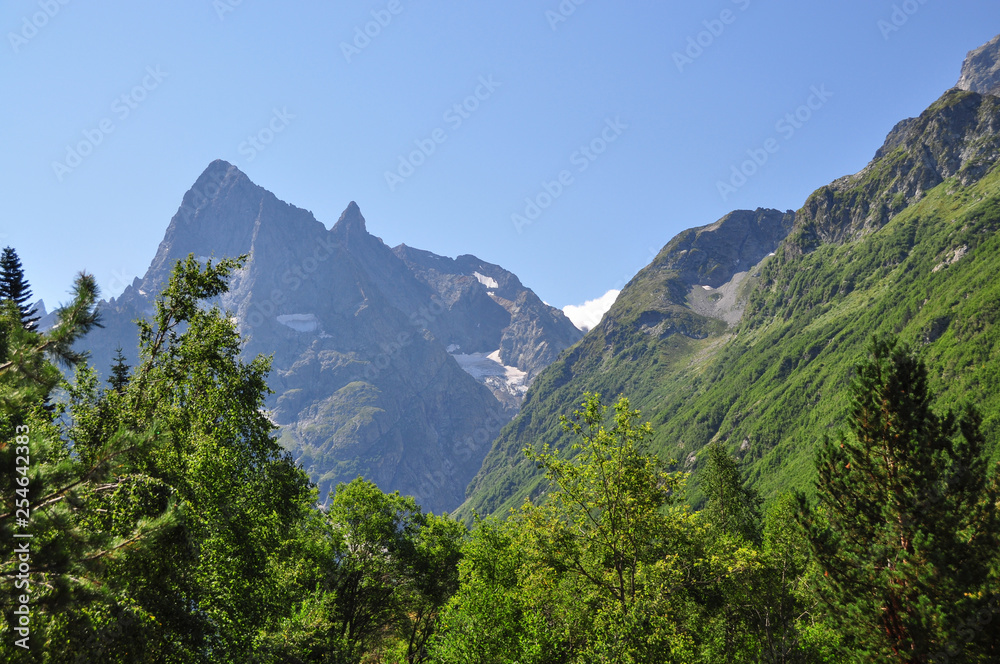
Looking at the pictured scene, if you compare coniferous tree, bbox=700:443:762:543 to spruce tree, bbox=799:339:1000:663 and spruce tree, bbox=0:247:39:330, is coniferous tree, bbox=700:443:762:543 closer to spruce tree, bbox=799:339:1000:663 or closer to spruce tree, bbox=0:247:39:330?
spruce tree, bbox=799:339:1000:663

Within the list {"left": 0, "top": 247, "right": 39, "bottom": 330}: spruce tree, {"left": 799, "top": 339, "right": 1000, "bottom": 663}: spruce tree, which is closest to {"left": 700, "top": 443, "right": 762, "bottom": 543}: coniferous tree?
{"left": 799, "top": 339, "right": 1000, "bottom": 663}: spruce tree

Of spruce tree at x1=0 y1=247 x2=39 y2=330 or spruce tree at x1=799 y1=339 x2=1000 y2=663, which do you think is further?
spruce tree at x1=0 y1=247 x2=39 y2=330

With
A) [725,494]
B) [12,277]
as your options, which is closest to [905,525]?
[725,494]

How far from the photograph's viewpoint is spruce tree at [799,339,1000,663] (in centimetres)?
1833

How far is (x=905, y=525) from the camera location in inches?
797

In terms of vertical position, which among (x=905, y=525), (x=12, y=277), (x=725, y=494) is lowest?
(x=725, y=494)

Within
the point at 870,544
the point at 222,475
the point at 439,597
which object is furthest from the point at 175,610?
the point at 439,597

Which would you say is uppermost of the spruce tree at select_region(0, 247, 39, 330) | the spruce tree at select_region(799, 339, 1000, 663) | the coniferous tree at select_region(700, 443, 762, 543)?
the spruce tree at select_region(0, 247, 39, 330)

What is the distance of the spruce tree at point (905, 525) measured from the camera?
18.3 meters

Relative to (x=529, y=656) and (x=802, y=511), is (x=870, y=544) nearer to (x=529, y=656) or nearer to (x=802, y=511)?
(x=802, y=511)

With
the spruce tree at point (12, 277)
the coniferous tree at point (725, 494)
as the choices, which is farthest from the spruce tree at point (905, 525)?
the spruce tree at point (12, 277)

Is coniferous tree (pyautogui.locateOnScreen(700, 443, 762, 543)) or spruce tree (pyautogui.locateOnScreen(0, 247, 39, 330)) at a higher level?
spruce tree (pyautogui.locateOnScreen(0, 247, 39, 330))

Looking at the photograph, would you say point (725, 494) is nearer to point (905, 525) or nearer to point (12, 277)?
point (905, 525)

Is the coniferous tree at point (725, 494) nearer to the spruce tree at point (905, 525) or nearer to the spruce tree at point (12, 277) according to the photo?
the spruce tree at point (905, 525)
